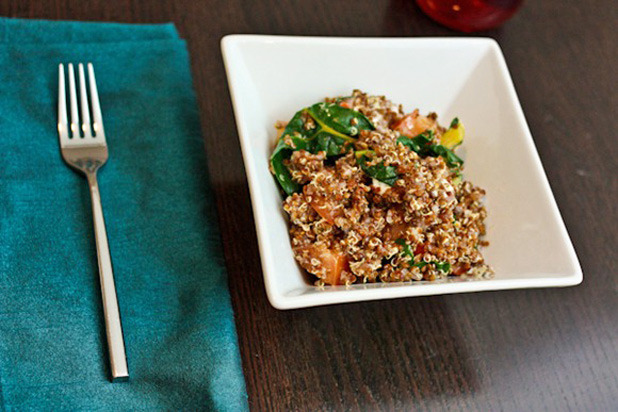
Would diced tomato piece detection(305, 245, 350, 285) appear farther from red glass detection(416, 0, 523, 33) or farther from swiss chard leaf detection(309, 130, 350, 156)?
red glass detection(416, 0, 523, 33)

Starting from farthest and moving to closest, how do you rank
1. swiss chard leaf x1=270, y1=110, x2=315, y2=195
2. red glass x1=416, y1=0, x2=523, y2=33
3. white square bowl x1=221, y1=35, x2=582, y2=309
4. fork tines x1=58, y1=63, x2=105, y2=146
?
red glass x1=416, y1=0, x2=523, y2=33 → fork tines x1=58, y1=63, x2=105, y2=146 → swiss chard leaf x1=270, y1=110, x2=315, y2=195 → white square bowl x1=221, y1=35, x2=582, y2=309

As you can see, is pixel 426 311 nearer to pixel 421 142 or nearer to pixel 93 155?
pixel 421 142

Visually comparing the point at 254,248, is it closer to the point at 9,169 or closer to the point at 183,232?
the point at 183,232

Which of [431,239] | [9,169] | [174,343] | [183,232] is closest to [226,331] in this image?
[174,343]

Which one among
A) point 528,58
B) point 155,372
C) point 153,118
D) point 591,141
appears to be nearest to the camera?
point 155,372

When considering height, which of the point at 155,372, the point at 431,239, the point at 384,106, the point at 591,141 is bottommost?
the point at 155,372

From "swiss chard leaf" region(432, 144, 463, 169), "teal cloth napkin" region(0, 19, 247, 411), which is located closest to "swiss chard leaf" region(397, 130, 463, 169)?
"swiss chard leaf" region(432, 144, 463, 169)

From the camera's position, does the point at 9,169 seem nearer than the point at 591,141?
Yes

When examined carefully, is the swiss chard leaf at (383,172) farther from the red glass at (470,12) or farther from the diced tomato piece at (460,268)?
the red glass at (470,12)
